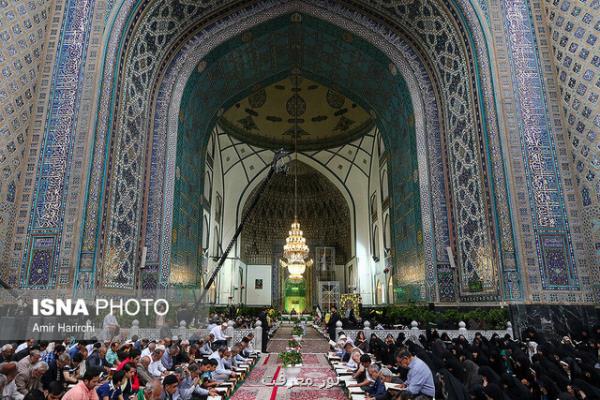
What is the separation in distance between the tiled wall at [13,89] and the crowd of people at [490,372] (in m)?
6.29

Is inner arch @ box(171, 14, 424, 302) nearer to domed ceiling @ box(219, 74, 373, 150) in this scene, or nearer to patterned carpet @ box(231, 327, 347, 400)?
domed ceiling @ box(219, 74, 373, 150)

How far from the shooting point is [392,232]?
1360 cm

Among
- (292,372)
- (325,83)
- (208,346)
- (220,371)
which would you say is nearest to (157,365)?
(220,371)

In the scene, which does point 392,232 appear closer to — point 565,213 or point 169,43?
point 565,213

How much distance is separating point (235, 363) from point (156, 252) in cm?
427

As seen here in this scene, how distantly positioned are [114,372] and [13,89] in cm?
626

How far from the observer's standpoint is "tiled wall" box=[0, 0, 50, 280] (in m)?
7.64

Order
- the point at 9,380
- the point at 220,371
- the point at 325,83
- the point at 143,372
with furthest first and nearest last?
the point at 325,83 → the point at 220,371 → the point at 143,372 → the point at 9,380

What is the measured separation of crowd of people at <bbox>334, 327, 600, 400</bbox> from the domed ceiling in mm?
11615

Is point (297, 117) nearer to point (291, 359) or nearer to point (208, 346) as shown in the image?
point (208, 346)

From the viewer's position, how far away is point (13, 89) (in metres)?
7.87

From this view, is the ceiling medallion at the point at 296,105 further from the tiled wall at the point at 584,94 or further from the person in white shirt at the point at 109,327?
the person in white shirt at the point at 109,327

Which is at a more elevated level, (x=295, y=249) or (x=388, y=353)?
(x=295, y=249)


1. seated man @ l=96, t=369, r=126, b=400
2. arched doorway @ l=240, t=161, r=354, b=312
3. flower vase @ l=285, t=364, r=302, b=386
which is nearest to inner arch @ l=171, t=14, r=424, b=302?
flower vase @ l=285, t=364, r=302, b=386
